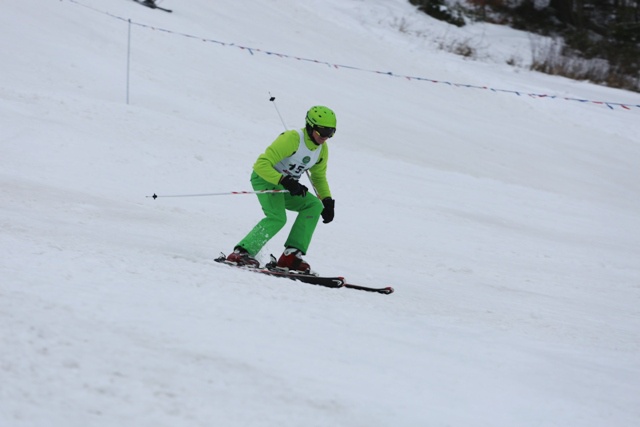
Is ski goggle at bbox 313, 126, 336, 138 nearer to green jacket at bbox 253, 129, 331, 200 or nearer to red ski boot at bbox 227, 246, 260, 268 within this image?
green jacket at bbox 253, 129, 331, 200

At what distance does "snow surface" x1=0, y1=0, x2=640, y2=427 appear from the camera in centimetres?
350

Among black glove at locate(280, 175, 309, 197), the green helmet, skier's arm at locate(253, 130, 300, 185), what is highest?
the green helmet

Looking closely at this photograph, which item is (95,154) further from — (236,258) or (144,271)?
(144,271)

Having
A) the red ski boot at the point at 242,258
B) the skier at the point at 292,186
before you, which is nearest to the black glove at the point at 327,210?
the skier at the point at 292,186

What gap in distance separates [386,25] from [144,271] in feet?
70.1

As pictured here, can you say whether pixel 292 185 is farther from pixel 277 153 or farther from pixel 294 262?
pixel 294 262

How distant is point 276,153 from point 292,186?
0.39m

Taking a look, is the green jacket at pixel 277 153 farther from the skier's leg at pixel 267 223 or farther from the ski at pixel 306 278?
the ski at pixel 306 278

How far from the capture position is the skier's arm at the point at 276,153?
254 inches

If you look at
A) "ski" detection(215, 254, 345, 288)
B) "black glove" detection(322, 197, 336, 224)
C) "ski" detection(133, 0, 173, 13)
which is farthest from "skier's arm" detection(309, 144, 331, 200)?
"ski" detection(133, 0, 173, 13)

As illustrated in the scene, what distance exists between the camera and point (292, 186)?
6.29m

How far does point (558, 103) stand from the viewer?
789 inches

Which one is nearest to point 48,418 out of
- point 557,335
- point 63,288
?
point 63,288

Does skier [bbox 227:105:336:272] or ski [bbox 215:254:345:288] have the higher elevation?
skier [bbox 227:105:336:272]
